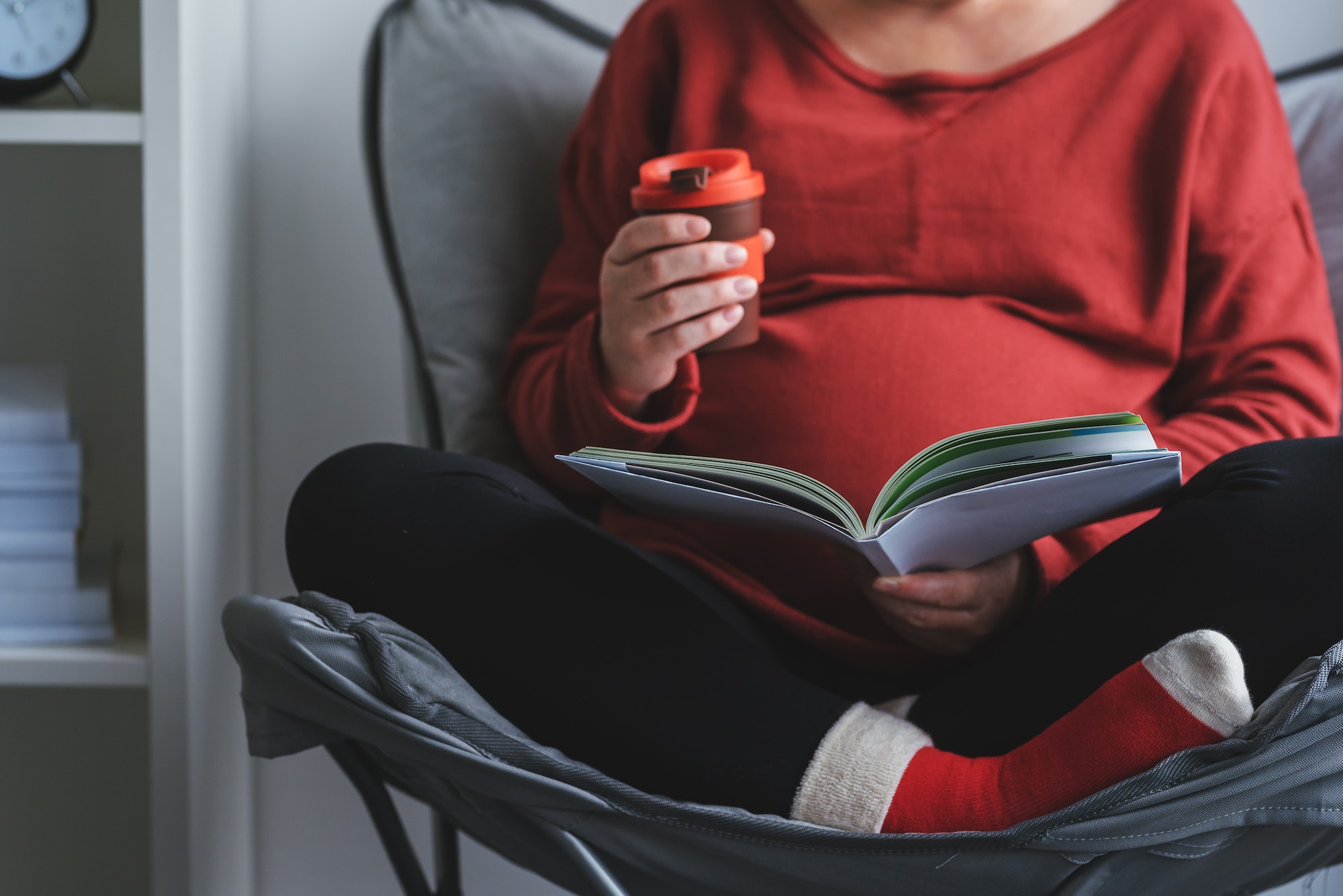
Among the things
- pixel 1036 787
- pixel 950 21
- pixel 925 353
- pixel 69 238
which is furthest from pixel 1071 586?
pixel 69 238

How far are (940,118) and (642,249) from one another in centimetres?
37

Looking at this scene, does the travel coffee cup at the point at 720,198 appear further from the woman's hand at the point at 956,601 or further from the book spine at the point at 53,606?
the book spine at the point at 53,606

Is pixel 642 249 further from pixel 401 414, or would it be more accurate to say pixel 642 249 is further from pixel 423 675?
pixel 401 414

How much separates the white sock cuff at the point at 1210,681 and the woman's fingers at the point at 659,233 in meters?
0.36

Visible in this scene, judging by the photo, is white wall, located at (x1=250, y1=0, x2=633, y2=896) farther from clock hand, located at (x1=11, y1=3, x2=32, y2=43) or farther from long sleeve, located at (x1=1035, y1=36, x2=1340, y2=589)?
long sleeve, located at (x1=1035, y1=36, x2=1340, y2=589)

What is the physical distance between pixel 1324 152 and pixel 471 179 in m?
0.81

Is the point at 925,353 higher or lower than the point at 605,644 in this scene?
higher

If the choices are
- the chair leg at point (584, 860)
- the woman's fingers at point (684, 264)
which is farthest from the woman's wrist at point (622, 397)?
the chair leg at point (584, 860)

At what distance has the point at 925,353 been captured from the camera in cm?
84

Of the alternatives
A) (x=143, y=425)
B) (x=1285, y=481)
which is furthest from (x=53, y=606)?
(x=1285, y=481)

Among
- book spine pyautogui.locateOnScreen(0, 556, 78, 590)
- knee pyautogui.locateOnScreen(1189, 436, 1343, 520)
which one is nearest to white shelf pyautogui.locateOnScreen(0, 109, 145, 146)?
book spine pyautogui.locateOnScreen(0, 556, 78, 590)

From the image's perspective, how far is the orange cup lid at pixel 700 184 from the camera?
70 cm

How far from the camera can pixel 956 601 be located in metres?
0.71

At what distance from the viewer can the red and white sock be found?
0.53 m
